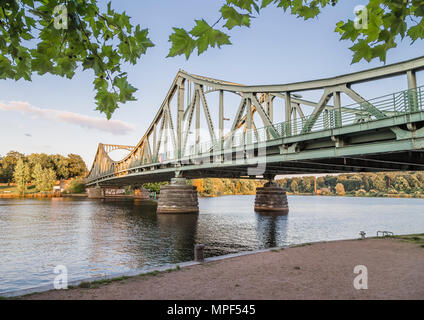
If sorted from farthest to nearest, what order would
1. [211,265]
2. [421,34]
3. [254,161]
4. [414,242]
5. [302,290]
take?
[254,161] → [414,242] → [211,265] → [302,290] → [421,34]

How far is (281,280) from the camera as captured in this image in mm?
8867

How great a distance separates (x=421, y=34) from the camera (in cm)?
320

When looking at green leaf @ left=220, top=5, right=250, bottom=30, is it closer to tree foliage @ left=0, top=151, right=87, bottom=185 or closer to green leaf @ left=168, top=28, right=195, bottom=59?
green leaf @ left=168, top=28, right=195, bottom=59

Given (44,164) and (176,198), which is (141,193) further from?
(176,198)

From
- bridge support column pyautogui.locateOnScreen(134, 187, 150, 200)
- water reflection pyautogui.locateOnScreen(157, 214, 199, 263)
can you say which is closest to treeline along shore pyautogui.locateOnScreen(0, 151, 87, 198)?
bridge support column pyautogui.locateOnScreen(134, 187, 150, 200)

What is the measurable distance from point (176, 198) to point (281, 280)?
36.0m

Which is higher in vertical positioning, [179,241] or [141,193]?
[141,193]

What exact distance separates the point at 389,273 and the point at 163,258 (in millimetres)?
11427

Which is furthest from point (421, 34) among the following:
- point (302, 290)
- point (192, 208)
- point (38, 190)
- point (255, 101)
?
point (38, 190)

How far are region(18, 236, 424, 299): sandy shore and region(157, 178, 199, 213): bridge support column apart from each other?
31546 millimetres

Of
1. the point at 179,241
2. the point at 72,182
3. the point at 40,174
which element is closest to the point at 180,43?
the point at 179,241

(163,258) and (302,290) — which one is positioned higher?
(302,290)

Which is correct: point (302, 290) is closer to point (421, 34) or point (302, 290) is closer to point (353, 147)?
point (421, 34)

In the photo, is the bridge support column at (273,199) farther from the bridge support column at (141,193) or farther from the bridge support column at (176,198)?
the bridge support column at (141,193)
